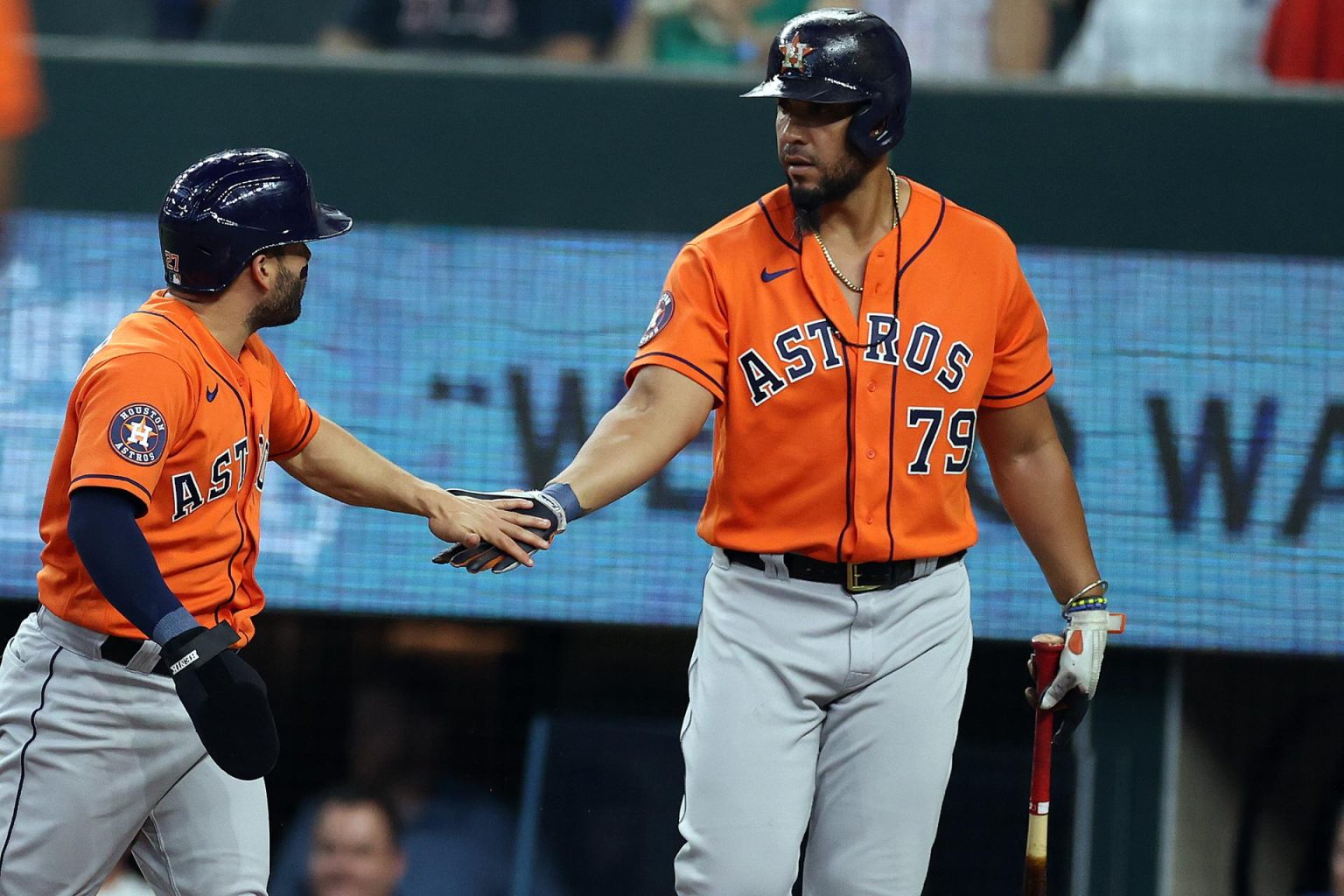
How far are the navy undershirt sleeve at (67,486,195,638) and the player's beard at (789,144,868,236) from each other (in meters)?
1.30

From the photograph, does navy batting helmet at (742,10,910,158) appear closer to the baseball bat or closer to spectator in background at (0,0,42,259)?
the baseball bat

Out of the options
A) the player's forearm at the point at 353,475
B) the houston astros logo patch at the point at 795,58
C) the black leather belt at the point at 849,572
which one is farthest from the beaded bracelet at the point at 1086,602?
the player's forearm at the point at 353,475

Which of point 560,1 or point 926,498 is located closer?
point 926,498

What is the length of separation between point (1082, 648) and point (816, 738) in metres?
0.60

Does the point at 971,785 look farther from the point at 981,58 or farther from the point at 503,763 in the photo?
the point at 981,58

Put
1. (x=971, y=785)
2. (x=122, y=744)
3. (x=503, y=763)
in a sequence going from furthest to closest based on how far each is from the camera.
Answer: (x=503, y=763) < (x=971, y=785) < (x=122, y=744)

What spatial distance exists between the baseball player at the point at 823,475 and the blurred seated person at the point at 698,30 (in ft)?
6.94

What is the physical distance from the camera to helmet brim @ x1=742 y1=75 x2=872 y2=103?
3.18 meters

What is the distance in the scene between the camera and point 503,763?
526 cm

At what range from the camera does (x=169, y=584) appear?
10.5ft

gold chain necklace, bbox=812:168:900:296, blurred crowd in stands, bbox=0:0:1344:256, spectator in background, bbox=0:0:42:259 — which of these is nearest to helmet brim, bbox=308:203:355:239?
gold chain necklace, bbox=812:168:900:296

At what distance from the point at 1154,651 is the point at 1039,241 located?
1171 millimetres

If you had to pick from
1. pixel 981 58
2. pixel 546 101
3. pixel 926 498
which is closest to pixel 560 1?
pixel 546 101

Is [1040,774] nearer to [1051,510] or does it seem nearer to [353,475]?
[1051,510]
